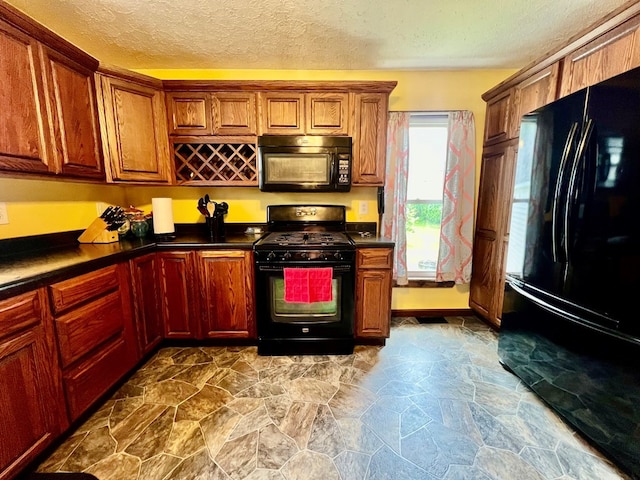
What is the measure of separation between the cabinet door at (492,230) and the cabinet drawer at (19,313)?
335cm

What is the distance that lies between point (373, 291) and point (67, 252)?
7.74ft

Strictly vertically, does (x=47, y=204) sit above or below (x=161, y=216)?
above

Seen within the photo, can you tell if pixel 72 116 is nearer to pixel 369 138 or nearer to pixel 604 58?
pixel 369 138

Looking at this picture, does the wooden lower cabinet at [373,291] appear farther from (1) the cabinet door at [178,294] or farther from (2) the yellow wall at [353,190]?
(1) the cabinet door at [178,294]

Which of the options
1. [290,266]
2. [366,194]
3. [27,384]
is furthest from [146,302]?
[366,194]

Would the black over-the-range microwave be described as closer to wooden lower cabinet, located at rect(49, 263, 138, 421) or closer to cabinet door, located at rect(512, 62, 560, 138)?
wooden lower cabinet, located at rect(49, 263, 138, 421)

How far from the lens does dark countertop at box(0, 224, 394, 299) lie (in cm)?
133

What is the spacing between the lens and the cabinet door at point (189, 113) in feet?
7.99

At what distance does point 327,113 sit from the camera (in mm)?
2467

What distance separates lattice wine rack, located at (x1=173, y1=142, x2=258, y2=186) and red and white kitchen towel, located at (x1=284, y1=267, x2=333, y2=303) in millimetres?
992

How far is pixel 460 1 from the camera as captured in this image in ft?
5.69

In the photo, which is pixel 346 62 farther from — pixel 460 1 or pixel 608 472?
pixel 608 472

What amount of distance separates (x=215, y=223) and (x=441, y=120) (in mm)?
2566

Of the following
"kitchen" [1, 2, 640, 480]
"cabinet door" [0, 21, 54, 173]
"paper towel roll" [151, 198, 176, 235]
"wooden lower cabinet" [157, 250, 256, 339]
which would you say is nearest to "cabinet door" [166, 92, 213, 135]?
"kitchen" [1, 2, 640, 480]
